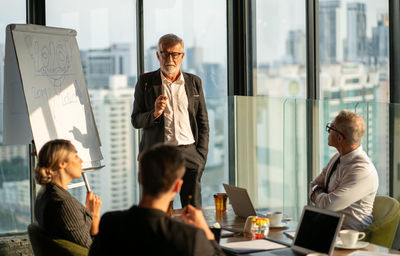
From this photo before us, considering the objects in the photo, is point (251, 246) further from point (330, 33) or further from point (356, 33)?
point (330, 33)

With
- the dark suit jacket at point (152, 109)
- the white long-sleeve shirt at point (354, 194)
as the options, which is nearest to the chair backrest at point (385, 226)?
the white long-sleeve shirt at point (354, 194)

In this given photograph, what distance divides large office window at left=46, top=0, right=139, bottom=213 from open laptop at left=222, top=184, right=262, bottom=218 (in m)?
2.48

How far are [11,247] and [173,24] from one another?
248 cm

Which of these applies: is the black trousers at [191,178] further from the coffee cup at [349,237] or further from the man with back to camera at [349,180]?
the coffee cup at [349,237]

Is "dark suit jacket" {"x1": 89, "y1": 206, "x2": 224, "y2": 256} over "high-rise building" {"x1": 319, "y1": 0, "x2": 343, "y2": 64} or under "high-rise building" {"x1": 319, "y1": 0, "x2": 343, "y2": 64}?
under

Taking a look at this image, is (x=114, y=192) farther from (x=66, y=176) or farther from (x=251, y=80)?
(x=66, y=176)

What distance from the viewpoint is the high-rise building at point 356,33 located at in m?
4.59

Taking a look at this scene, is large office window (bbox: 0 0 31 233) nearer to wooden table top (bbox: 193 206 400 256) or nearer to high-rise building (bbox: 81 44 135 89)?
high-rise building (bbox: 81 44 135 89)

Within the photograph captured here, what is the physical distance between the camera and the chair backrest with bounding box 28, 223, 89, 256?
2775 millimetres

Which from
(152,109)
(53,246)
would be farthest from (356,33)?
(53,246)

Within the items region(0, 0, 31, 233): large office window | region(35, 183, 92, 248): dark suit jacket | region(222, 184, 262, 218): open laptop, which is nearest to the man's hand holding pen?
region(35, 183, 92, 248): dark suit jacket

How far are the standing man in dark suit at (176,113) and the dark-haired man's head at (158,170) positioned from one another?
215cm

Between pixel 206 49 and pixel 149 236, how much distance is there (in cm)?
419

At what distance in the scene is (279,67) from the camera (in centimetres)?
549
